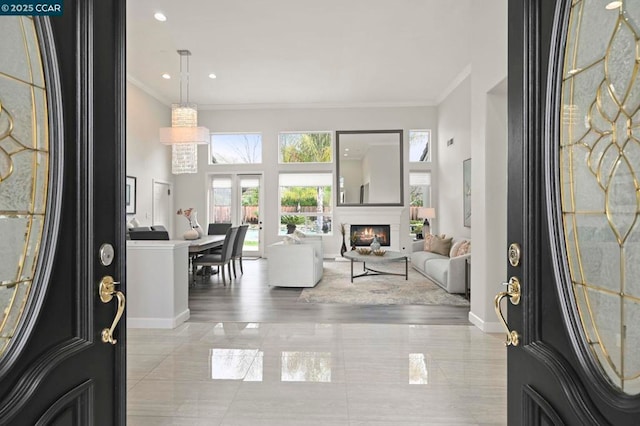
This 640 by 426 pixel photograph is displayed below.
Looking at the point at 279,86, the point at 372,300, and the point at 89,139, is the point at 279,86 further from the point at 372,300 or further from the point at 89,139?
the point at 89,139

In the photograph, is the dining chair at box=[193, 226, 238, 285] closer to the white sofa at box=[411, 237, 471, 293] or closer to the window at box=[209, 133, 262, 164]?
the white sofa at box=[411, 237, 471, 293]

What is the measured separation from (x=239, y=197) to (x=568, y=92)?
8.31 metres

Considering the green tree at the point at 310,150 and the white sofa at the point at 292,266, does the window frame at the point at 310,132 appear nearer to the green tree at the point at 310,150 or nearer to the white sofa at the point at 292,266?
the green tree at the point at 310,150

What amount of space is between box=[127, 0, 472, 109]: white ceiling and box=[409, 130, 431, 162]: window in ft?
2.68

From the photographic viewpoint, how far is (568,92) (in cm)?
82

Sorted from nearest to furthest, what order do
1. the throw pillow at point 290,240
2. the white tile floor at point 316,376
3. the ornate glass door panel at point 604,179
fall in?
the ornate glass door panel at point 604,179 < the white tile floor at point 316,376 < the throw pillow at point 290,240

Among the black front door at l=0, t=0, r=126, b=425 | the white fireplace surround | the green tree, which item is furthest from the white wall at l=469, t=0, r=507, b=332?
the green tree

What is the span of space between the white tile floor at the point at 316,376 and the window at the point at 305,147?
5.65 meters

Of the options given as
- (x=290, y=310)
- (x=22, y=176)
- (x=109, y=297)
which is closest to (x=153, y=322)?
(x=290, y=310)

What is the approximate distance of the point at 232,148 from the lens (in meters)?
8.73

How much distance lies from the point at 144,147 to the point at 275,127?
2.97 meters

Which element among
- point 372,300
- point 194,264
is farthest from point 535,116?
point 194,264

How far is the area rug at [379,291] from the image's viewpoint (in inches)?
172

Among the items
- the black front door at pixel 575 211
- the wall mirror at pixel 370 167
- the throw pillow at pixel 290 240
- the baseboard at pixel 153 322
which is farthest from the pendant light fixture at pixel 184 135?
the black front door at pixel 575 211
